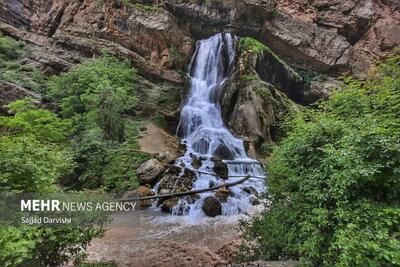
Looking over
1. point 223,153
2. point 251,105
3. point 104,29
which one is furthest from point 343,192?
point 104,29

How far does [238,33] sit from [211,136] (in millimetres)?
13789

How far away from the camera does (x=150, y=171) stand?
43.7 feet

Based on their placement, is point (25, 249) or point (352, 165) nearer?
point (25, 249)

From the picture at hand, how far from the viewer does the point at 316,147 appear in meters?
4.20

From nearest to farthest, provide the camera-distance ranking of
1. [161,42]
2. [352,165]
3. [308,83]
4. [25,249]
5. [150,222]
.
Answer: [25,249]
[352,165]
[150,222]
[161,42]
[308,83]

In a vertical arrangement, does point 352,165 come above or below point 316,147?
below

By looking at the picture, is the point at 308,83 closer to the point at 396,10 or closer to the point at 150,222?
the point at 396,10

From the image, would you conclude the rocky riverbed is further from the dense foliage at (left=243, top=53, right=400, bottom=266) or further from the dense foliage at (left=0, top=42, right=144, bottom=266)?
the dense foliage at (left=243, top=53, right=400, bottom=266)

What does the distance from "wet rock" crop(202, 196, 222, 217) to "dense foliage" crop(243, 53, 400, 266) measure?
6.29 m

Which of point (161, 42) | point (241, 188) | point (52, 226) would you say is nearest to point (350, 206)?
point (52, 226)

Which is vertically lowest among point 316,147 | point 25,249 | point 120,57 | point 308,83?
point 25,249

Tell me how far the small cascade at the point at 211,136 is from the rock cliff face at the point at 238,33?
1284mm

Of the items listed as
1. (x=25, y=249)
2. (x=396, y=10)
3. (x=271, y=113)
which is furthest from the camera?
(x=396, y=10)

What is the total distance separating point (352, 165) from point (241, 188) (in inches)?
408
